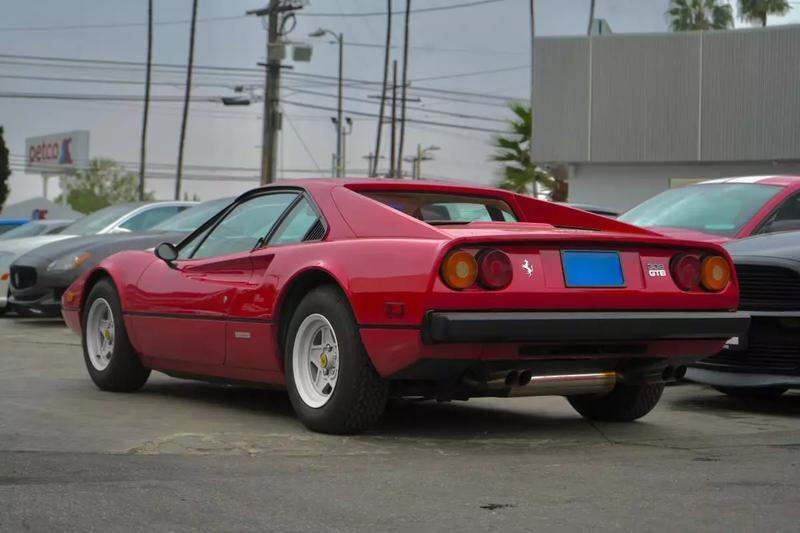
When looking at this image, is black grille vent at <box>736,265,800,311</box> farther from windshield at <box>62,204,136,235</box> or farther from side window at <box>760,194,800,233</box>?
windshield at <box>62,204,136,235</box>

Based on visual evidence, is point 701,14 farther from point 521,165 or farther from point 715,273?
point 715,273

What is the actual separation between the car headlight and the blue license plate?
351 inches

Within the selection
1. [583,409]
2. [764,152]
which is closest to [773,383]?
[583,409]

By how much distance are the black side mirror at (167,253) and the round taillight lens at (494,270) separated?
2478 mm

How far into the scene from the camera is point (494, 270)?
5605 millimetres

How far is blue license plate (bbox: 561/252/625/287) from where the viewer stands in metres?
5.77

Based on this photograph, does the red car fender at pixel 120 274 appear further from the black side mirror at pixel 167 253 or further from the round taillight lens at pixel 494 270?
the round taillight lens at pixel 494 270

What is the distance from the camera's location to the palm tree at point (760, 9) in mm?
65938

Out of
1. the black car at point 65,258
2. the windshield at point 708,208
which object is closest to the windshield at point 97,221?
the black car at point 65,258

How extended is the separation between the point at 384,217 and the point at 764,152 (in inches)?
994

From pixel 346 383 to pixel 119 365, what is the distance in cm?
235

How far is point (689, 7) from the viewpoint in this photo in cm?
6800

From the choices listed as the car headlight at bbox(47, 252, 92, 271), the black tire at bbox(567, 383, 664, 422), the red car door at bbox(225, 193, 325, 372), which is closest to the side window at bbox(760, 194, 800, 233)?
the black tire at bbox(567, 383, 664, 422)

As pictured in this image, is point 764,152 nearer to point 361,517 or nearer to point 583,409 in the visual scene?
point 583,409
